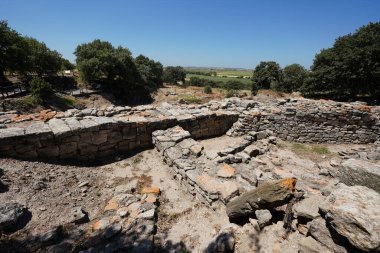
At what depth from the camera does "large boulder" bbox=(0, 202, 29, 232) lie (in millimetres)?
3551

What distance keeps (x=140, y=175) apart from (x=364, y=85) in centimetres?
2483

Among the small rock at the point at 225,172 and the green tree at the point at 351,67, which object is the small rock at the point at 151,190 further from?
the green tree at the point at 351,67

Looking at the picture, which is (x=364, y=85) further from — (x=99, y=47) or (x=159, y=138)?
(x=99, y=47)

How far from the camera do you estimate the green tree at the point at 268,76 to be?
3644cm

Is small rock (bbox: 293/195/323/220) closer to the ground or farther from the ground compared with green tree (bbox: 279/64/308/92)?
closer to the ground

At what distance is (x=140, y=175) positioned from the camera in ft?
19.9

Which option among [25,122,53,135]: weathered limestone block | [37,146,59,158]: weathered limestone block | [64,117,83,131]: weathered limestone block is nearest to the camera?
[25,122,53,135]: weathered limestone block

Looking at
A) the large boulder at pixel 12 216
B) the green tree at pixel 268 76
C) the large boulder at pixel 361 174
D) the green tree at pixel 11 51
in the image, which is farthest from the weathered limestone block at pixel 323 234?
the green tree at pixel 268 76

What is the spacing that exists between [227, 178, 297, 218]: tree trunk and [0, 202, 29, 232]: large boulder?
3.85 meters

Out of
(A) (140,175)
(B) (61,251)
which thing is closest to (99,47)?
(A) (140,175)

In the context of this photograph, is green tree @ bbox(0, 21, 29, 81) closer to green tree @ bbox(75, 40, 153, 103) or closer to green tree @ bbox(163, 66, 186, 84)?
green tree @ bbox(75, 40, 153, 103)

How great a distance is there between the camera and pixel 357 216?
2.68 metres

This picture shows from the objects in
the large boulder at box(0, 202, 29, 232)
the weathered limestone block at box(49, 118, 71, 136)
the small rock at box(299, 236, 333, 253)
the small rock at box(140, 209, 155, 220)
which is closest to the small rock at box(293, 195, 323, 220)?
the small rock at box(299, 236, 333, 253)

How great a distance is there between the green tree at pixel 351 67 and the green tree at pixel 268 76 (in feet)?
38.4
